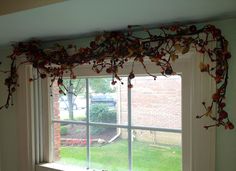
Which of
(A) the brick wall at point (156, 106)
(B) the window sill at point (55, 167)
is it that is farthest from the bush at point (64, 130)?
(A) the brick wall at point (156, 106)

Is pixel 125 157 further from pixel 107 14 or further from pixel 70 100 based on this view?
pixel 107 14

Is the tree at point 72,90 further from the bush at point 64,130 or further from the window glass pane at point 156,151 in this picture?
the window glass pane at point 156,151

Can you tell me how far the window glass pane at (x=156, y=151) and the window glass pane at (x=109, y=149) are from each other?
0.25 feet

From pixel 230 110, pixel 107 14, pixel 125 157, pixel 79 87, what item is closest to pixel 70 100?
pixel 79 87

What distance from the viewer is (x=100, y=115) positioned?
1673 millimetres

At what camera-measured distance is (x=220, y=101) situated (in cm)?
114

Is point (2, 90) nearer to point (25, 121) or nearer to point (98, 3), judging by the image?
point (25, 121)

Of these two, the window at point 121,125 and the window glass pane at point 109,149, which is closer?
the window at point 121,125

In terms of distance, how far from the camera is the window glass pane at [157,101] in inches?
54.9

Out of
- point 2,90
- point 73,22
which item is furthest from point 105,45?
point 2,90

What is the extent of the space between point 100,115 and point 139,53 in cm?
56

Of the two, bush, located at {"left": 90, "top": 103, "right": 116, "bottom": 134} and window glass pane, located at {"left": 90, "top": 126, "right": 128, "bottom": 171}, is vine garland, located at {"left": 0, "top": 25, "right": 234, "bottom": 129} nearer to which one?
bush, located at {"left": 90, "top": 103, "right": 116, "bottom": 134}

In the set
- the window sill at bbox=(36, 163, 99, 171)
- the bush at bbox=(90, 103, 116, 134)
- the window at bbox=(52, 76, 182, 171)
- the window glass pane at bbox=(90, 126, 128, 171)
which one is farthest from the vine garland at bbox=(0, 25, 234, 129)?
the window sill at bbox=(36, 163, 99, 171)

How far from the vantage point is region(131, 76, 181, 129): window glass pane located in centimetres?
140
